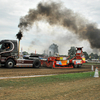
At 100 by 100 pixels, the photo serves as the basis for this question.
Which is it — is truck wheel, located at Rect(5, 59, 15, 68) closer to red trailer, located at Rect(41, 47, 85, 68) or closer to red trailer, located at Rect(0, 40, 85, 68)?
red trailer, located at Rect(0, 40, 85, 68)

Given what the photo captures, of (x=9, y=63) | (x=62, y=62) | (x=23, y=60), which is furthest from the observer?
(x=62, y=62)

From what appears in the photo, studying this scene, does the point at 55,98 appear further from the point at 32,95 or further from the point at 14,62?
the point at 14,62

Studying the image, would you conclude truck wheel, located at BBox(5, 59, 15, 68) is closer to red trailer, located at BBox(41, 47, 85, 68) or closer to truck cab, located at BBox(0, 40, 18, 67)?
truck cab, located at BBox(0, 40, 18, 67)

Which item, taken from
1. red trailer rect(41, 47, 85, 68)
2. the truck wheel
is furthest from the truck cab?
red trailer rect(41, 47, 85, 68)

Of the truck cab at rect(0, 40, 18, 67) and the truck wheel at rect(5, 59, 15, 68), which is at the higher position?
the truck cab at rect(0, 40, 18, 67)

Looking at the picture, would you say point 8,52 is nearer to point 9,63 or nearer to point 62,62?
point 9,63

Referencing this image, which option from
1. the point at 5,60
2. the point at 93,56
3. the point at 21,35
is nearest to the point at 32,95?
the point at 5,60

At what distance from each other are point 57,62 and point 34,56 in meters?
3.03

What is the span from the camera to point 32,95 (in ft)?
19.5

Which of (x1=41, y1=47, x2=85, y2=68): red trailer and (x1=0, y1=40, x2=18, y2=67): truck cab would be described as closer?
(x1=0, y1=40, x2=18, y2=67): truck cab

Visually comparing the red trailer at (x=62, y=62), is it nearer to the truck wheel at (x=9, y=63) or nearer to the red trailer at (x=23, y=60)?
the red trailer at (x=23, y=60)

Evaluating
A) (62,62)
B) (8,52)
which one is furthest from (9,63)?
(62,62)

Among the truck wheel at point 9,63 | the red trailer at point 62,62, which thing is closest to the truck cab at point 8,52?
the truck wheel at point 9,63

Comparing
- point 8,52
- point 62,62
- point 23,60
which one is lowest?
point 62,62
